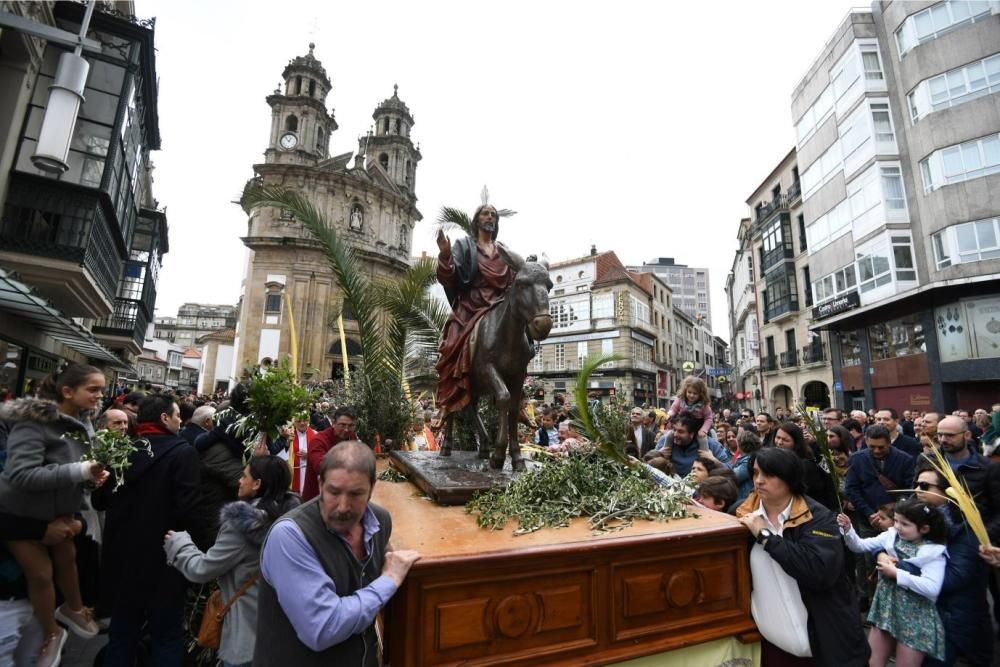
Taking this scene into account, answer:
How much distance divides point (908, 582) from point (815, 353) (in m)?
26.5

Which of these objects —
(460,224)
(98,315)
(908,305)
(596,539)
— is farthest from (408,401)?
(908,305)

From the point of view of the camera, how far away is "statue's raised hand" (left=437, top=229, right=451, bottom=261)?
4152 mm

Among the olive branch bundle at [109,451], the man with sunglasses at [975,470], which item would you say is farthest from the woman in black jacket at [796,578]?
the olive branch bundle at [109,451]

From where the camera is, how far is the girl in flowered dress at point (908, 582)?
9.43 feet

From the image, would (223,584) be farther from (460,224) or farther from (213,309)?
(213,309)

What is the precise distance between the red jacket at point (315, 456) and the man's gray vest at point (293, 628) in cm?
318

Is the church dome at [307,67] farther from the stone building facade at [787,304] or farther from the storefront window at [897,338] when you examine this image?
the storefront window at [897,338]

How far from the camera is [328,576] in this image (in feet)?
Result: 5.56

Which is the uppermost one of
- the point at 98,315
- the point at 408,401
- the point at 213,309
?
the point at 213,309

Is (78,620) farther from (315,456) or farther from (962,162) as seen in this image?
(962,162)

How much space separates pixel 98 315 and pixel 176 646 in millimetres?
13928

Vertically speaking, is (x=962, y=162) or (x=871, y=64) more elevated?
(x=871, y=64)

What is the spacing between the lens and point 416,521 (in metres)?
2.73

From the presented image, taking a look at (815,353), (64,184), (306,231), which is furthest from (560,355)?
(64,184)
